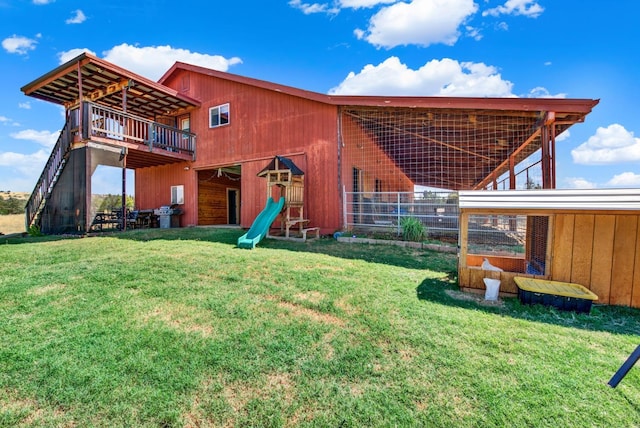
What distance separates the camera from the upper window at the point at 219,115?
431 inches

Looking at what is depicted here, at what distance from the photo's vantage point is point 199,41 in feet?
32.4

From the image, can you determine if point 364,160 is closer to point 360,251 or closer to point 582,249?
point 360,251

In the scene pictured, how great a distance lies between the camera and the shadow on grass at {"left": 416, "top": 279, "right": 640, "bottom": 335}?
2.85 m

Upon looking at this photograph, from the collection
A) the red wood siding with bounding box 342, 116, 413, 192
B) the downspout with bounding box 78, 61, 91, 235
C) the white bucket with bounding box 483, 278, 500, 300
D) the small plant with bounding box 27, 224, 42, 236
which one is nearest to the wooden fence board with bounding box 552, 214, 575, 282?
the white bucket with bounding box 483, 278, 500, 300

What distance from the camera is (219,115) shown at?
1110 cm

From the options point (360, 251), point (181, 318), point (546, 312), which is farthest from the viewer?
point (360, 251)

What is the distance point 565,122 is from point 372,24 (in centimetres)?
560

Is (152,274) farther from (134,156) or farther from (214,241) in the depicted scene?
(134,156)

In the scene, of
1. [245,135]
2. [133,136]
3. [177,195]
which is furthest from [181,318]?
[177,195]

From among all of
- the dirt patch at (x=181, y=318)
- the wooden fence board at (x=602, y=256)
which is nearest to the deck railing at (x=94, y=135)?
the dirt patch at (x=181, y=318)

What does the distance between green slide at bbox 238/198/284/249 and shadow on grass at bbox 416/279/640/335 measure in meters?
4.13

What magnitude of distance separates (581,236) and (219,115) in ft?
38.3

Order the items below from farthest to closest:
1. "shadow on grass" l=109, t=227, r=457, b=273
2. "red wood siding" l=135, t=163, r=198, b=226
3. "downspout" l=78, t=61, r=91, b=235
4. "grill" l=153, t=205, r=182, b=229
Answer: "red wood siding" l=135, t=163, r=198, b=226 → "grill" l=153, t=205, r=182, b=229 → "downspout" l=78, t=61, r=91, b=235 → "shadow on grass" l=109, t=227, r=457, b=273

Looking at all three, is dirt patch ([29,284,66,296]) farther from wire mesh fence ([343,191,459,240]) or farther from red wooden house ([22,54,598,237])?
wire mesh fence ([343,191,459,240])
